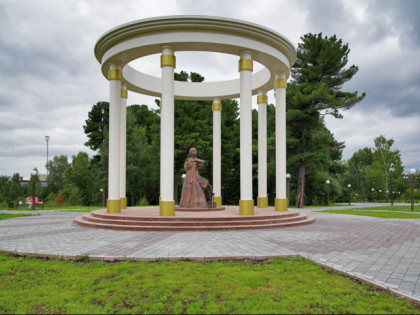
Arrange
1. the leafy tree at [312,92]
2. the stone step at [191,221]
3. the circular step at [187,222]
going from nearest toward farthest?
the circular step at [187,222]
the stone step at [191,221]
the leafy tree at [312,92]

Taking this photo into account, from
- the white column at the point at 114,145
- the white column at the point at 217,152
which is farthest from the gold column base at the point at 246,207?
the white column at the point at 217,152

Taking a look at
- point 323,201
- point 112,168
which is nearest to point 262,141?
point 112,168

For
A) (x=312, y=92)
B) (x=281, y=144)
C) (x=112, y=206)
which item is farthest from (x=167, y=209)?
(x=312, y=92)

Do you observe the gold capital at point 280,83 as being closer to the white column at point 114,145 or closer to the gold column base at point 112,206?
the white column at point 114,145

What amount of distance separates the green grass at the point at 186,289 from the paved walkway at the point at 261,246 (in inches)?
21.2

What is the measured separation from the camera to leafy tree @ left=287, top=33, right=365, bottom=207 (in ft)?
92.3

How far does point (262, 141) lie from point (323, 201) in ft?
89.3

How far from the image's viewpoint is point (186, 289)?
4469 millimetres

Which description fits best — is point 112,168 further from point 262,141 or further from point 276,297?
point 276,297

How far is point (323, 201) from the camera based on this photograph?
1591 inches

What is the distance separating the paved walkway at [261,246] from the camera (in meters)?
5.75

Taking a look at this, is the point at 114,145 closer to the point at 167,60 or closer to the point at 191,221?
the point at 167,60

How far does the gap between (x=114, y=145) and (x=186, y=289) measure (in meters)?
9.71

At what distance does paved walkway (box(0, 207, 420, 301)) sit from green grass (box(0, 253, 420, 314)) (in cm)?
54
